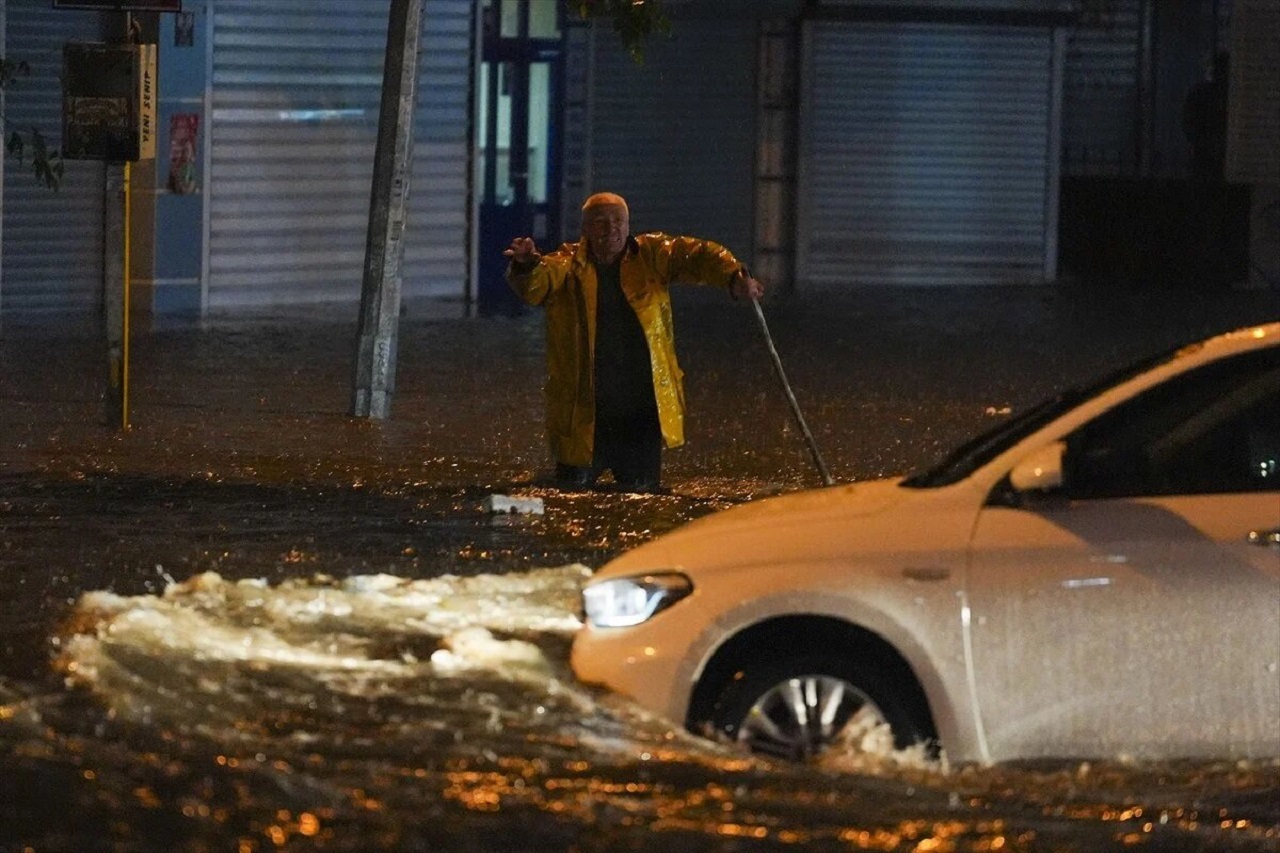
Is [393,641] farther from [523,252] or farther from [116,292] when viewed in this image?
[116,292]

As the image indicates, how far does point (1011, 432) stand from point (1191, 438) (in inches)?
20.4

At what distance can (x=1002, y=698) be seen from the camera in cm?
630

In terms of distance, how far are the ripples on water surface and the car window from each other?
2.46 ft

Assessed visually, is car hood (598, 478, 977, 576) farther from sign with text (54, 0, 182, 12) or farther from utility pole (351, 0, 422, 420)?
utility pole (351, 0, 422, 420)

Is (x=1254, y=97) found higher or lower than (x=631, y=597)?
higher

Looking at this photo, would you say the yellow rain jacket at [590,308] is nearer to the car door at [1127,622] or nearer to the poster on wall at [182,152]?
the car door at [1127,622]

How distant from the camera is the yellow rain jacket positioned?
10711 millimetres

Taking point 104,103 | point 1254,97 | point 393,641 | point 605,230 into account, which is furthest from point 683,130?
point 393,641

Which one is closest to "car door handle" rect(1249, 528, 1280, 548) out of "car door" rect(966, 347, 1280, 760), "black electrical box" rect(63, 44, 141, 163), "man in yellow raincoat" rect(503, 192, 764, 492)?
"car door" rect(966, 347, 1280, 760)

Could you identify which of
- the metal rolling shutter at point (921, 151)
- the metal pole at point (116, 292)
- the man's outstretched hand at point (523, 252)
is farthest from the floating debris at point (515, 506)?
the metal rolling shutter at point (921, 151)

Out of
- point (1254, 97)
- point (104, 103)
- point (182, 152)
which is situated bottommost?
point (182, 152)

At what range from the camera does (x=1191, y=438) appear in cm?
649

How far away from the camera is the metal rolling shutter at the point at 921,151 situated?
25812mm

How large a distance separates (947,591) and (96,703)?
2542mm
